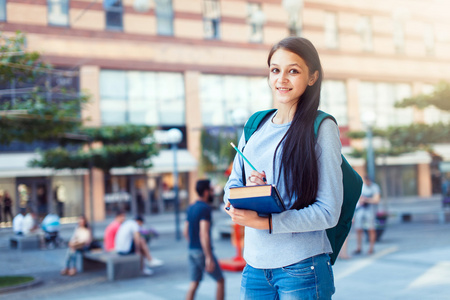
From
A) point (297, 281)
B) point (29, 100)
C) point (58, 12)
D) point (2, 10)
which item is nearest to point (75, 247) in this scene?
point (29, 100)

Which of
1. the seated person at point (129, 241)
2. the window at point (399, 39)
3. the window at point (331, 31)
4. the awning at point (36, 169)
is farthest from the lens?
the window at point (399, 39)

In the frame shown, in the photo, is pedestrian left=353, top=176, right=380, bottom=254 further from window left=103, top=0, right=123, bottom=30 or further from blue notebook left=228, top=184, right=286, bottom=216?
window left=103, top=0, right=123, bottom=30


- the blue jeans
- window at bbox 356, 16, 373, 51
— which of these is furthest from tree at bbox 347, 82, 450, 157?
window at bbox 356, 16, 373, 51

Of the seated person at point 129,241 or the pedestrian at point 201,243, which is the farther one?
the seated person at point 129,241

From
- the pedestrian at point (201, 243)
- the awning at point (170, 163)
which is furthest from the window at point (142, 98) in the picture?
the pedestrian at point (201, 243)

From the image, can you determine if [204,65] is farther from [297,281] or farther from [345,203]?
[297,281]

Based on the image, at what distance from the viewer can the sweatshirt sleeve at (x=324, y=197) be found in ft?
6.36

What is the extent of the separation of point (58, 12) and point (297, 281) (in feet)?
49.7

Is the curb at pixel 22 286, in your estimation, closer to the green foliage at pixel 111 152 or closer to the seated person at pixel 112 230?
the seated person at pixel 112 230

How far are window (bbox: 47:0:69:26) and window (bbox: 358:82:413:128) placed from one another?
2123cm

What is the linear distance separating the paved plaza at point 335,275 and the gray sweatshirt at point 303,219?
5.09m

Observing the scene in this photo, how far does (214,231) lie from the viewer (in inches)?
758

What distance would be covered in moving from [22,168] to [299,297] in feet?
75.4

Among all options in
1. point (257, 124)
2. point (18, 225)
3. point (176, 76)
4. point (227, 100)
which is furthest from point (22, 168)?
point (257, 124)
